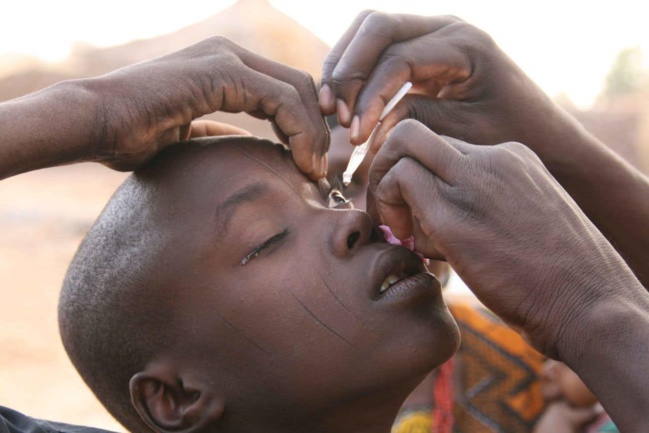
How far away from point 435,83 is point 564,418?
54.2 inches

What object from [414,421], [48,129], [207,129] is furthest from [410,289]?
[414,421]

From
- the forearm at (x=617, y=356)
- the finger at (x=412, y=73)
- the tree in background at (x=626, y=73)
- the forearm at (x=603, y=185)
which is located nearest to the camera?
the forearm at (x=617, y=356)

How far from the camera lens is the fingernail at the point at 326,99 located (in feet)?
6.35

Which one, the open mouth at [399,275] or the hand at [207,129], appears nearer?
the open mouth at [399,275]

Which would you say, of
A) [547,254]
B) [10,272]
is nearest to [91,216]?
[10,272]

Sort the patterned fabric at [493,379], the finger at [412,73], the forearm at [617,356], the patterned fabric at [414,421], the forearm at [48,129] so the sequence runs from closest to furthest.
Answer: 1. the forearm at [617,356]
2. the forearm at [48,129]
3. the finger at [412,73]
4. the patterned fabric at [414,421]
5. the patterned fabric at [493,379]

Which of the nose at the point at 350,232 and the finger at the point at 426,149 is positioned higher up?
the finger at the point at 426,149

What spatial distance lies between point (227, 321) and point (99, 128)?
52 centimetres

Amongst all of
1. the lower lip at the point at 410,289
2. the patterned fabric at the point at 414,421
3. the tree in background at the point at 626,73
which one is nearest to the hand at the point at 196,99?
the lower lip at the point at 410,289

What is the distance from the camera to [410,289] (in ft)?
6.14

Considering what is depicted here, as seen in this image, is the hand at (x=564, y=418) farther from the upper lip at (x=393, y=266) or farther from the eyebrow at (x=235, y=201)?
the eyebrow at (x=235, y=201)

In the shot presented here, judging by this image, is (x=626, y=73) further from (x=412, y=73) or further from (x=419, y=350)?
(x=419, y=350)

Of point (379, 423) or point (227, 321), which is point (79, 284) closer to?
point (227, 321)

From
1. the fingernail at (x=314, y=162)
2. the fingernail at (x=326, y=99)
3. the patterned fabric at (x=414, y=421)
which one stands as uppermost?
the fingernail at (x=326, y=99)
